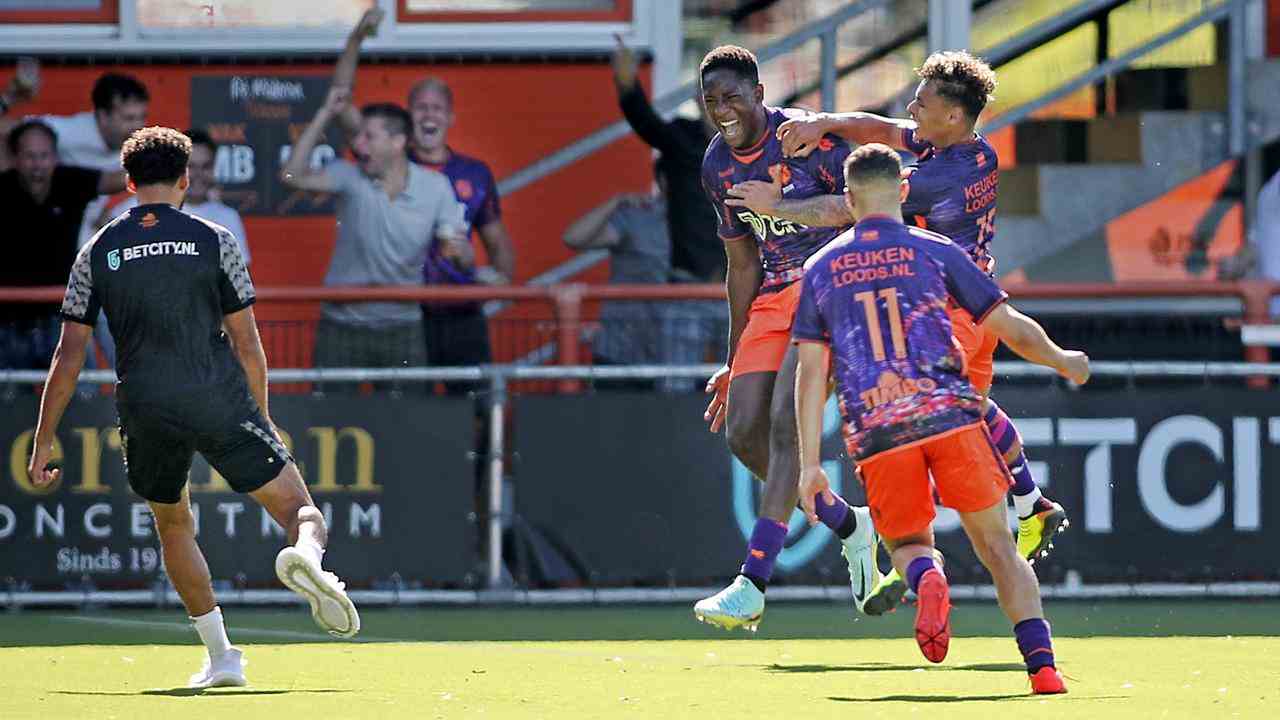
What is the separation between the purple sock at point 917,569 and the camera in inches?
287

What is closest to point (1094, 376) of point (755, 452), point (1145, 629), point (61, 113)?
point (1145, 629)

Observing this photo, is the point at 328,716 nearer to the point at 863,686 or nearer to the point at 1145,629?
the point at 863,686

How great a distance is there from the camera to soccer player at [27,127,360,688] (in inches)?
321

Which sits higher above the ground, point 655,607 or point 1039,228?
point 1039,228

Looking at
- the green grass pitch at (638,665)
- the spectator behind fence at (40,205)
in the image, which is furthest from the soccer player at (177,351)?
the spectator behind fence at (40,205)

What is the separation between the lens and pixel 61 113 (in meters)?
14.7

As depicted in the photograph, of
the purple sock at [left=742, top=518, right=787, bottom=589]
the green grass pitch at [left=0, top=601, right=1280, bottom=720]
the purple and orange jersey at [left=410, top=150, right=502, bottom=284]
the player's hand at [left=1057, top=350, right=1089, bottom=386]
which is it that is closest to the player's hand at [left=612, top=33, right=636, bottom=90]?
the purple and orange jersey at [left=410, top=150, right=502, bottom=284]

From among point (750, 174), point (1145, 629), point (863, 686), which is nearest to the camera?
point (863, 686)

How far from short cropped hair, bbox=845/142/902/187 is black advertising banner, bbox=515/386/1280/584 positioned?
4705mm

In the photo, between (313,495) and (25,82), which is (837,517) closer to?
(313,495)

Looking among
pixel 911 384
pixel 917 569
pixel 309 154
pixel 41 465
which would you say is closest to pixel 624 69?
pixel 309 154

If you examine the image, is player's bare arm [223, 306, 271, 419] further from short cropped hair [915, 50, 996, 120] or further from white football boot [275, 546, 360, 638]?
short cropped hair [915, 50, 996, 120]

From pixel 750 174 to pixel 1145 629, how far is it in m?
3.15

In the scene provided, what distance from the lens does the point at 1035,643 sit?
7.40 m
